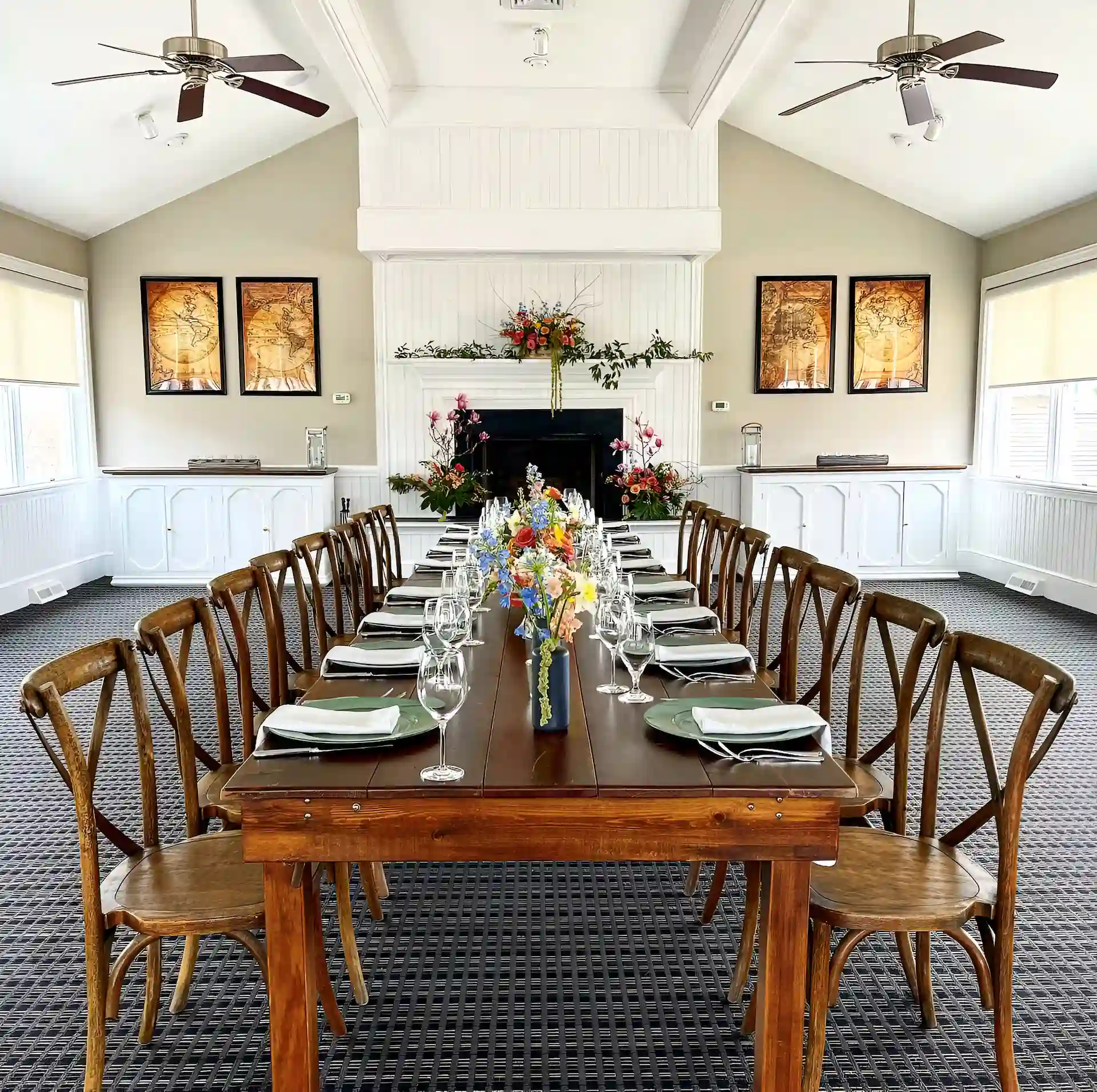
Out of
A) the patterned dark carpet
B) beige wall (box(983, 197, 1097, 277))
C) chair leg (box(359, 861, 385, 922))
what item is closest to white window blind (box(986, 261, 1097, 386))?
beige wall (box(983, 197, 1097, 277))

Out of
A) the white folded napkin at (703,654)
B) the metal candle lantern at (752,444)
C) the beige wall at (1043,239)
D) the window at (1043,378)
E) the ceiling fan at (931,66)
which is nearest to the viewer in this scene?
the white folded napkin at (703,654)

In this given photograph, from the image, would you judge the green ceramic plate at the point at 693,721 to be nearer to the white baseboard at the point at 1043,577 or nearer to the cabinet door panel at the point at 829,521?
the white baseboard at the point at 1043,577

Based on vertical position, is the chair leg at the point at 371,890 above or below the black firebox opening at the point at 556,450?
below

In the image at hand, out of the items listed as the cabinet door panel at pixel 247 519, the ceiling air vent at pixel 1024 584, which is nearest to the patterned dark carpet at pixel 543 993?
the ceiling air vent at pixel 1024 584

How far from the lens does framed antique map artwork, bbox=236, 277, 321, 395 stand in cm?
873

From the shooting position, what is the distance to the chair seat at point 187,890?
2.01 m

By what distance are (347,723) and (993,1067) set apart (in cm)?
169

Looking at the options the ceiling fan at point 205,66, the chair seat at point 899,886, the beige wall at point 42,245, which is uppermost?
the ceiling fan at point 205,66

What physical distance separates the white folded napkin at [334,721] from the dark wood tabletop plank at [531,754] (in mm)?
231

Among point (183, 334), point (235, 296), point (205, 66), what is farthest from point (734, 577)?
point (183, 334)

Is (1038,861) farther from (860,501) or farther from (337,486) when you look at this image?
(337,486)

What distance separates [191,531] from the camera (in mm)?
8492

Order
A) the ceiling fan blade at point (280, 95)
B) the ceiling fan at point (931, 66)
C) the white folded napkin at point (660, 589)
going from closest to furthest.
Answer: the white folded napkin at point (660, 589)
the ceiling fan at point (931, 66)
the ceiling fan blade at point (280, 95)

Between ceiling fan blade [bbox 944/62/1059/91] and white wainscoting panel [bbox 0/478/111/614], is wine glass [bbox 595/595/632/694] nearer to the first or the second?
ceiling fan blade [bbox 944/62/1059/91]
